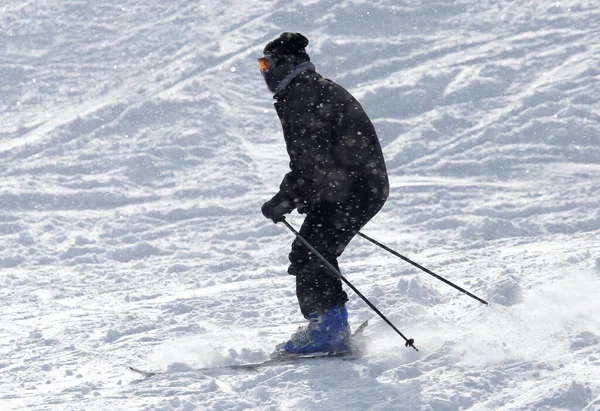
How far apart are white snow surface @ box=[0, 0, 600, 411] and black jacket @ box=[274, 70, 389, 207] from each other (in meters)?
0.88

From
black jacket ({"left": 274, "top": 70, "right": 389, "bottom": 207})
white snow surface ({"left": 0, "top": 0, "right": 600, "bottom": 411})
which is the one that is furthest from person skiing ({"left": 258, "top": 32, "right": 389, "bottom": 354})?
white snow surface ({"left": 0, "top": 0, "right": 600, "bottom": 411})

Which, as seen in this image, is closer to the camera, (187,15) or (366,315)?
(366,315)

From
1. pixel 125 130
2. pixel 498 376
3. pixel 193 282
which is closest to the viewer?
pixel 498 376

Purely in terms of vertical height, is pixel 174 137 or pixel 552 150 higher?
pixel 174 137

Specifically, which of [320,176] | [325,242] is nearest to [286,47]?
[320,176]

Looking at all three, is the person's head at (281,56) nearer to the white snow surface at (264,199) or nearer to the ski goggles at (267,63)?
the ski goggles at (267,63)

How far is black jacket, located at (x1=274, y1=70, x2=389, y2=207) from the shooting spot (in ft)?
14.5

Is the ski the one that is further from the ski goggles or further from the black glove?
the ski goggles

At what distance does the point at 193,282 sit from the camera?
7355mm

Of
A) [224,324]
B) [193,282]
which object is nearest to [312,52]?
[193,282]

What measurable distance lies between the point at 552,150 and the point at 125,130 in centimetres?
568

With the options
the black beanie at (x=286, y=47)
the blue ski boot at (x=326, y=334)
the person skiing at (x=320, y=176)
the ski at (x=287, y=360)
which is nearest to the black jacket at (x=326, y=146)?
the person skiing at (x=320, y=176)

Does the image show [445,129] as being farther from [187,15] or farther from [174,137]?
[187,15]

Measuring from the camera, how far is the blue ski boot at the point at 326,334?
4785 mm
